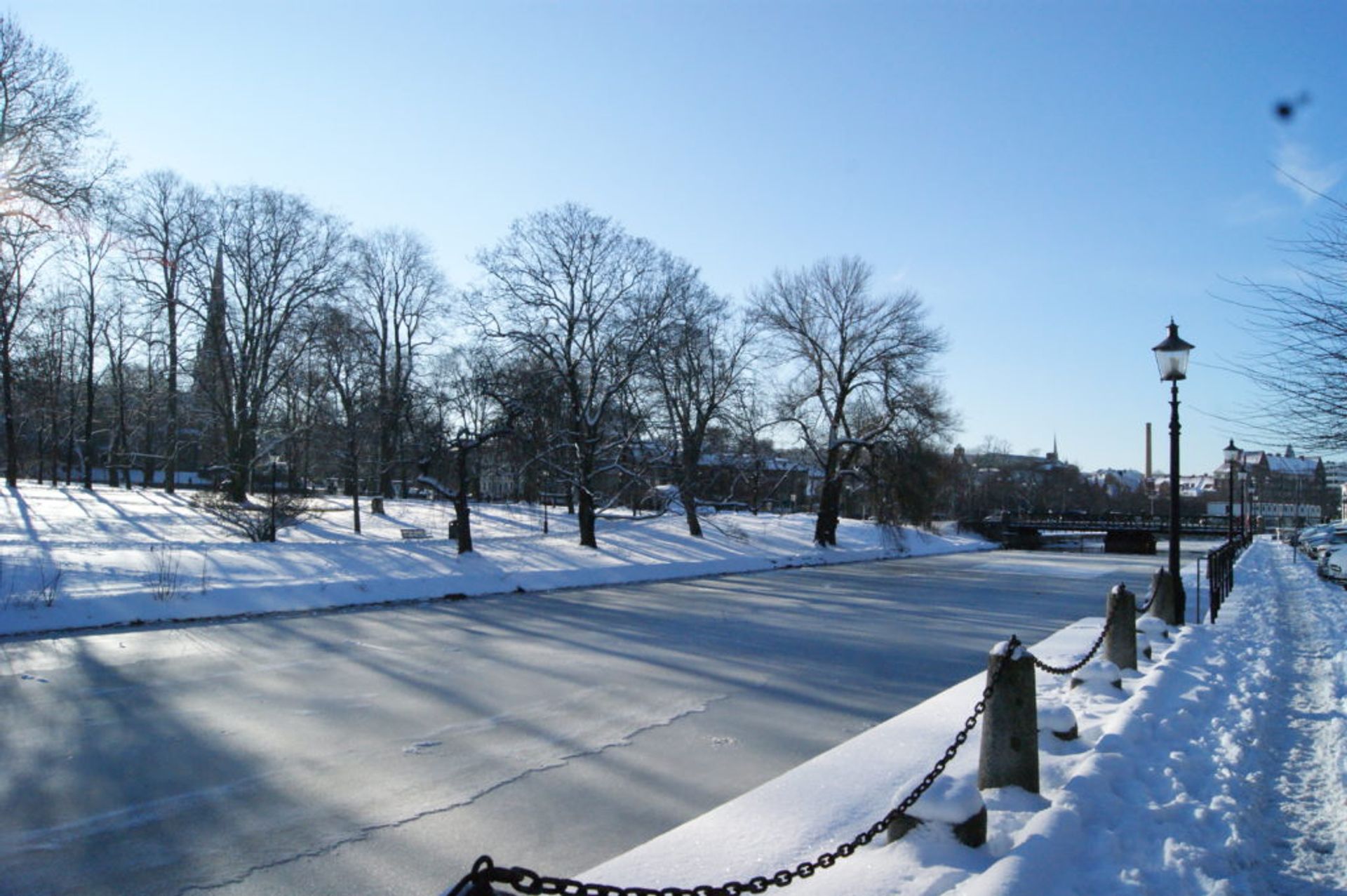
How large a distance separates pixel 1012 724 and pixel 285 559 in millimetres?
18307

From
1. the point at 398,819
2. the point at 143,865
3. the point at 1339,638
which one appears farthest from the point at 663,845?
the point at 1339,638

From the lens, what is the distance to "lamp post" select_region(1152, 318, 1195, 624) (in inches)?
542

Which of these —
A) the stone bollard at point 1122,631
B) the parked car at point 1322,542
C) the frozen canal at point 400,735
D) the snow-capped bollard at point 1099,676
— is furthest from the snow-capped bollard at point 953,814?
the parked car at point 1322,542

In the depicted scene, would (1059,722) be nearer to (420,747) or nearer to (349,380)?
(420,747)

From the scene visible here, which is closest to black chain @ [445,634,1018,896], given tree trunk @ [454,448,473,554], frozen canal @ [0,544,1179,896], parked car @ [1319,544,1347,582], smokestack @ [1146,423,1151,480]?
frozen canal @ [0,544,1179,896]

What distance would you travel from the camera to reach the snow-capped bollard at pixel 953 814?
4.32 m

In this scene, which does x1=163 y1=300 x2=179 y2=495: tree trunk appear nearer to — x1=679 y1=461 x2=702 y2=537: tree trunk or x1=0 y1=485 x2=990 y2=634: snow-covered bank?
x1=0 y1=485 x2=990 y2=634: snow-covered bank

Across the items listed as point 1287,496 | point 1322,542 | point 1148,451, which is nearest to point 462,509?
point 1322,542

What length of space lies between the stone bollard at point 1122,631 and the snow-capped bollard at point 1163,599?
14.1 feet

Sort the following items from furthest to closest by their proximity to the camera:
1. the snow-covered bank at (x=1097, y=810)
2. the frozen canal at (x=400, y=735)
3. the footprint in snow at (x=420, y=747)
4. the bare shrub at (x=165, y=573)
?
the bare shrub at (x=165, y=573)
the footprint in snow at (x=420, y=747)
the frozen canal at (x=400, y=735)
the snow-covered bank at (x=1097, y=810)

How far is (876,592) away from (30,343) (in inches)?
1299

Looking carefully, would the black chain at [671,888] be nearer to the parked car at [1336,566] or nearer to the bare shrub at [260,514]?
the bare shrub at [260,514]

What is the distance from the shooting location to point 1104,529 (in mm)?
61469

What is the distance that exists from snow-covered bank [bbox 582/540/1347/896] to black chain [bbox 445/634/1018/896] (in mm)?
235
